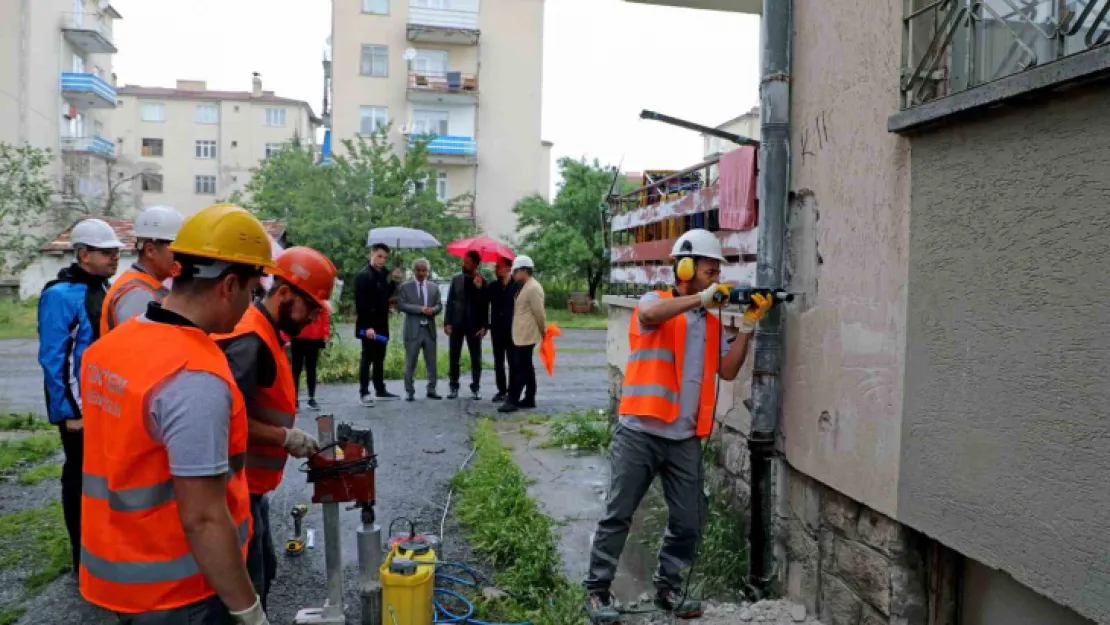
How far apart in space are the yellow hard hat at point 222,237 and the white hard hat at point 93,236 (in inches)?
114

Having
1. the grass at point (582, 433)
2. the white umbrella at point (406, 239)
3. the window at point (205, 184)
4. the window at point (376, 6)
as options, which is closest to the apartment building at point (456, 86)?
the window at point (376, 6)

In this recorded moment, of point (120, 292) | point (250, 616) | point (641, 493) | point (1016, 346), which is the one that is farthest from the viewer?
point (641, 493)

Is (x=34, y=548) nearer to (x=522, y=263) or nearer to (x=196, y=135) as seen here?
(x=522, y=263)

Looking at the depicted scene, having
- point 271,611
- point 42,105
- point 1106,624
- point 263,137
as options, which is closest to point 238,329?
point 271,611

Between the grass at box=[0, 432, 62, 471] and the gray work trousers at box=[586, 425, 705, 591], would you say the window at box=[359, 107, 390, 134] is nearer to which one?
the grass at box=[0, 432, 62, 471]

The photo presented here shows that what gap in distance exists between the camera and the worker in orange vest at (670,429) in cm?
424

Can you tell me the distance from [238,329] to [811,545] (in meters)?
2.93

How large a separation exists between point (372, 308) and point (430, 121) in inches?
1104

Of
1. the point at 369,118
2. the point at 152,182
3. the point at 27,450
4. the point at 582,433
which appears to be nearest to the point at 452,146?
the point at 369,118

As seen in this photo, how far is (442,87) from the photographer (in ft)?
118

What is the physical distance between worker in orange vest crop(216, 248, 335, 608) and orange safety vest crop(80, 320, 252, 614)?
1088 mm

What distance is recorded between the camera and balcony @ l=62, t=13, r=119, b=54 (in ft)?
121

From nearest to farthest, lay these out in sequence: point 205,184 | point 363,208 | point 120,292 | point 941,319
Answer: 1. point 941,319
2. point 120,292
3. point 363,208
4. point 205,184

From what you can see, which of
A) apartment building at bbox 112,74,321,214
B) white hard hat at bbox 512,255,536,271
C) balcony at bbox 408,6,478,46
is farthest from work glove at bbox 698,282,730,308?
apartment building at bbox 112,74,321,214
